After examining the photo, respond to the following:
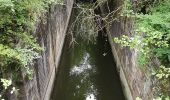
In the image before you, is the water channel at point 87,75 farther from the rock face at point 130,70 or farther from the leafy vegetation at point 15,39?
the leafy vegetation at point 15,39

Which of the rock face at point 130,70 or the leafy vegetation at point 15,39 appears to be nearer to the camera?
the leafy vegetation at point 15,39

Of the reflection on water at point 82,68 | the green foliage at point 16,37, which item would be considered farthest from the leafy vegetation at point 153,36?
the reflection on water at point 82,68

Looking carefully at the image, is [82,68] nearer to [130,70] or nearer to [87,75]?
[87,75]

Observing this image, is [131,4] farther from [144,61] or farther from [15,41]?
[15,41]

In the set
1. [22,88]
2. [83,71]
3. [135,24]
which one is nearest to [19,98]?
[22,88]

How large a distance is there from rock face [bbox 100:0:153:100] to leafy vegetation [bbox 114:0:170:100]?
0.62 m

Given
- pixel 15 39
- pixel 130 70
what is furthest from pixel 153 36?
pixel 130 70

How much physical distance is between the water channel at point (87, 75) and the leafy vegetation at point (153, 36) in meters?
3.35

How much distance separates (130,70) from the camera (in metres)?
10.9

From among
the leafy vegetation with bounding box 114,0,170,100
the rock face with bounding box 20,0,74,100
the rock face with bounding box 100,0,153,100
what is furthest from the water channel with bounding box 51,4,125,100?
the leafy vegetation with bounding box 114,0,170,100

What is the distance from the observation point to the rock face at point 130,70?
340 inches

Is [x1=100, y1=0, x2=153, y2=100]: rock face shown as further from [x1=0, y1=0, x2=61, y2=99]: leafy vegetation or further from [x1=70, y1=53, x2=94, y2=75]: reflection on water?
[x1=0, y1=0, x2=61, y2=99]: leafy vegetation

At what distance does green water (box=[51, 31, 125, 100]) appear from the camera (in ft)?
38.2

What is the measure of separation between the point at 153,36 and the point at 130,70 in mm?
4601
